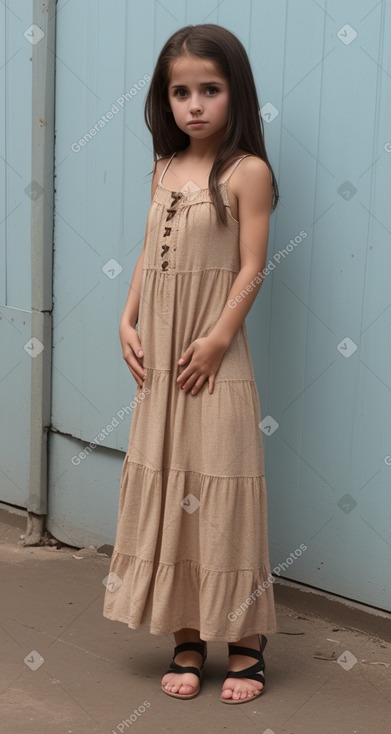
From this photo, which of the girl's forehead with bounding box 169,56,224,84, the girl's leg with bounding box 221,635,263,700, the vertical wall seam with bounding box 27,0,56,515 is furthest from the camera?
the vertical wall seam with bounding box 27,0,56,515

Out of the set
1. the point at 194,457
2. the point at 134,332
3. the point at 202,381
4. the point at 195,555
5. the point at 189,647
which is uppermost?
the point at 134,332

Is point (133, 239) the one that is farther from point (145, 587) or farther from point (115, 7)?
point (145, 587)

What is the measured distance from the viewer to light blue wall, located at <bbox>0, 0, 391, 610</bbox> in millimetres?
3025

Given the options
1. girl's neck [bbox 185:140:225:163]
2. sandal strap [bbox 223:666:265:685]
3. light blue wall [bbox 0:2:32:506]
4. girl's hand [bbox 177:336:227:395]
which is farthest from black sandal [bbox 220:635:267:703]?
Answer: light blue wall [bbox 0:2:32:506]

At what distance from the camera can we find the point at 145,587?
115 inches

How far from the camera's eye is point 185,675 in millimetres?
2947

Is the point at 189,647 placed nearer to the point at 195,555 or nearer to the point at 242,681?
the point at 242,681

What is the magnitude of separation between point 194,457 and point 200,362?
255mm

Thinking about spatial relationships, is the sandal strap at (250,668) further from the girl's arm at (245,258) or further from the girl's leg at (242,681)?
the girl's arm at (245,258)

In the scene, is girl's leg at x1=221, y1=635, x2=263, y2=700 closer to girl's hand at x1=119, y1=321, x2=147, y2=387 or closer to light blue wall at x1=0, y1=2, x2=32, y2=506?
girl's hand at x1=119, y1=321, x2=147, y2=387

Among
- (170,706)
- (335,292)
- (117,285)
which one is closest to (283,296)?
(335,292)

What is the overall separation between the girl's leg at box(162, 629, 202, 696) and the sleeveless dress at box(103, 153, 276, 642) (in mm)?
86

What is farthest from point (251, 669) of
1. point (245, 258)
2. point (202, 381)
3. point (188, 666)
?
point (245, 258)

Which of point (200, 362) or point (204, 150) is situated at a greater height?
point (204, 150)
